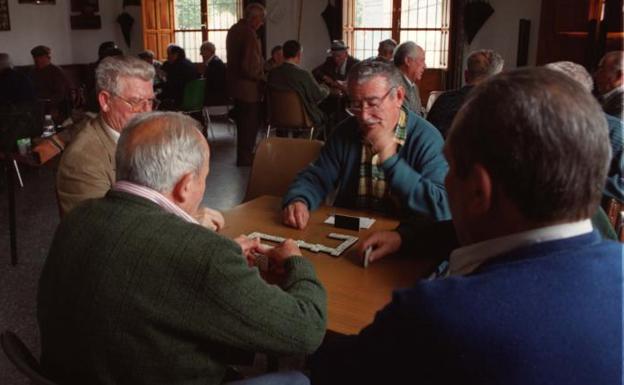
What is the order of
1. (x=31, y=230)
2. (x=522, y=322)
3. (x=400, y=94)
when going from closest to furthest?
(x=522, y=322), (x=400, y=94), (x=31, y=230)

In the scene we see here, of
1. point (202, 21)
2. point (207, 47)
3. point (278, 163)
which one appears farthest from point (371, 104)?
point (202, 21)

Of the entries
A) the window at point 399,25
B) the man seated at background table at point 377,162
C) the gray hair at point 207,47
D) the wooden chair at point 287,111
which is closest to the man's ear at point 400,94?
the man seated at background table at point 377,162

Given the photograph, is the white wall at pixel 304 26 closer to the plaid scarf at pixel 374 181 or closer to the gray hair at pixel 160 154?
the plaid scarf at pixel 374 181

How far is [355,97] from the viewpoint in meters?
2.24

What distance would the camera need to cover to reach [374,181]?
91.5 inches

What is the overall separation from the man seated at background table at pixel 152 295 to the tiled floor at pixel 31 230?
156 centimetres

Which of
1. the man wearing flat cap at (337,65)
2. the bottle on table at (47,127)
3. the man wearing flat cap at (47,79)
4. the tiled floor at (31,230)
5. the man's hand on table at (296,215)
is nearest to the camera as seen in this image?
the man's hand on table at (296,215)

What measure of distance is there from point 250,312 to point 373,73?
1.34 metres

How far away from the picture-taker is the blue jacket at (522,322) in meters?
0.71

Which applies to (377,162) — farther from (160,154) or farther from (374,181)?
(160,154)

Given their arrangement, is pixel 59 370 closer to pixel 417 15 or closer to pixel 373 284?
pixel 373 284

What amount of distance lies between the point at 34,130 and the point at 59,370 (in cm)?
403

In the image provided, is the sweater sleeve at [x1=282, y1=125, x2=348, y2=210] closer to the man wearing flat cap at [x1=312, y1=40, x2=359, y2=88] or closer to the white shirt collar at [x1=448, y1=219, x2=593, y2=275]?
the white shirt collar at [x1=448, y1=219, x2=593, y2=275]

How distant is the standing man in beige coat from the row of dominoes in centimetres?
436
